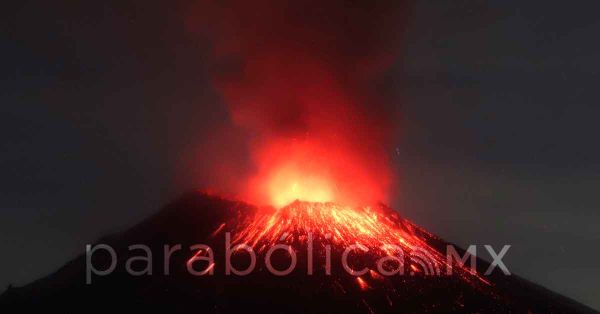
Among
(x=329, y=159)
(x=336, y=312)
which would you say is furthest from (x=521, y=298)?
(x=329, y=159)

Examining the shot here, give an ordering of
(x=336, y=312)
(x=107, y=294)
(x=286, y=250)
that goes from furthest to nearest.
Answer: (x=286, y=250) → (x=107, y=294) → (x=336, y=312)

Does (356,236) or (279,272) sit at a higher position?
(356,236)

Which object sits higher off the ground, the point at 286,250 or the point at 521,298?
the point at 286,250

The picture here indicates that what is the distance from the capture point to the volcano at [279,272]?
84.6ft

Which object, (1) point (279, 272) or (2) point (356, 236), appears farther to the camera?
(2) point (356, 236)

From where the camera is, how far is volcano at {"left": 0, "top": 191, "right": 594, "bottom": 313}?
25781 millimetres

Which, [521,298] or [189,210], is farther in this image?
[189,210]

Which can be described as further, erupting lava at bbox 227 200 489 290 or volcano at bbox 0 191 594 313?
erupting lava at bbox 227 200 489 290

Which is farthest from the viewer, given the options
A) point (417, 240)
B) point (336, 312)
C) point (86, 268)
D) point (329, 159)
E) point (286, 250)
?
point (329, 159)

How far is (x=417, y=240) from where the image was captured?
33531 millimetres

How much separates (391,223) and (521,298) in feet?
24.8

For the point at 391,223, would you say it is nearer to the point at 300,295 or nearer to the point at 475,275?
the point at 475,275

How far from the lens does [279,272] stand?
27.3m

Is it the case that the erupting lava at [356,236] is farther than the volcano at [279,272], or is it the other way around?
the erupting lava at [356,236]
